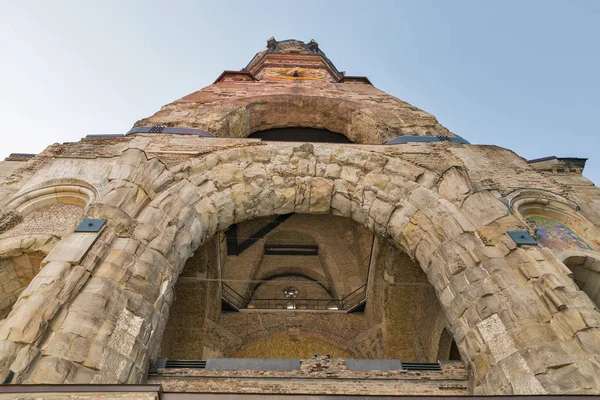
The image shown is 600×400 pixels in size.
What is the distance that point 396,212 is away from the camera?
18.8ft

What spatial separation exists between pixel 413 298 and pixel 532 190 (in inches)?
145

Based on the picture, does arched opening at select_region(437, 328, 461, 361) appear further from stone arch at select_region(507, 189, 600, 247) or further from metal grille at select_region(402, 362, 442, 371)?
metal grille at select_region(402, 362, 442, 371)

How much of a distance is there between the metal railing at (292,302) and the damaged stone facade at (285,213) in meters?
0.96

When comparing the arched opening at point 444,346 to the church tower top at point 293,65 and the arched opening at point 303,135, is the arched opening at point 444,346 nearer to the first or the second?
the arched opening at point 303,135

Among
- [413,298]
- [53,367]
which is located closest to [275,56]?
[413,298]

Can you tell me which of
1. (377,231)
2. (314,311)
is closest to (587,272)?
(377,231)

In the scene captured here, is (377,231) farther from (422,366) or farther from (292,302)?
(292,302)

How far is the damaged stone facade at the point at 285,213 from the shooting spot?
357 cm

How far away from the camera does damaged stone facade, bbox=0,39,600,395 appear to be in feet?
11.7

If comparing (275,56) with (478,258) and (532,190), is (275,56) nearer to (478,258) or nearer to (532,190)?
(532,190)

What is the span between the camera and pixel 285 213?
662 cm

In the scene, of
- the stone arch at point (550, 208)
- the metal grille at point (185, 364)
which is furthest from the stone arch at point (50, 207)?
the stone arch at point (550, 208)

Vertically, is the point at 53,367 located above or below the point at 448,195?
below

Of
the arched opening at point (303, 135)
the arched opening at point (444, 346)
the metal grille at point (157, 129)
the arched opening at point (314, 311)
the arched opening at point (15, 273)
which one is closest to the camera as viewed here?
the arched opening at point (15, 273)
